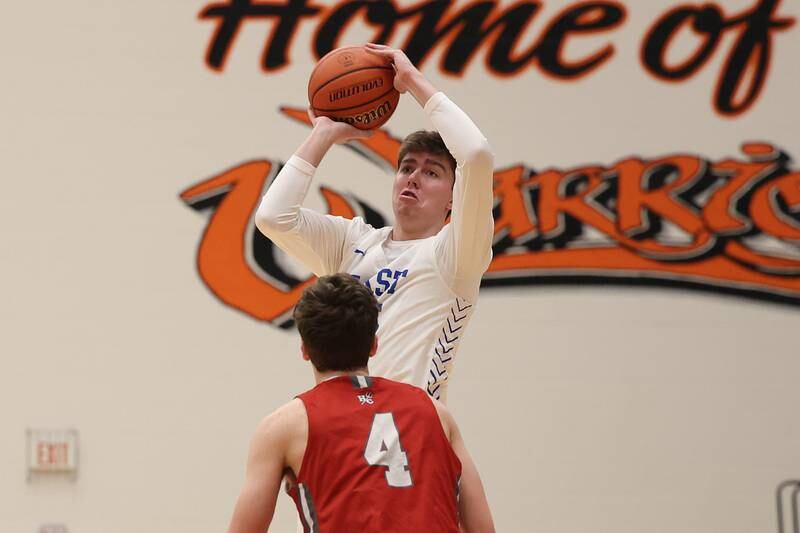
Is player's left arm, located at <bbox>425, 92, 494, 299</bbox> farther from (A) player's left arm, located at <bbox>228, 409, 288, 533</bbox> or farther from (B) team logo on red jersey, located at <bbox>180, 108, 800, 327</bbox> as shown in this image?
(B) team logo on red jersey, located at <bbox>180, 108, 800, 327</bbox>

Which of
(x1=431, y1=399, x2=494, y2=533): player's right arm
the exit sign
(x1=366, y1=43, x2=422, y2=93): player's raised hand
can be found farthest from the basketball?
the exit sign

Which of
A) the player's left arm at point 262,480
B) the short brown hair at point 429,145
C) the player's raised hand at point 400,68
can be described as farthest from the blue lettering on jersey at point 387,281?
the player's left arm at point 262,480

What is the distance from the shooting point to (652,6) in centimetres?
677

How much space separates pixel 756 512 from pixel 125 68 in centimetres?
416

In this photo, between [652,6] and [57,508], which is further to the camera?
[652,6]

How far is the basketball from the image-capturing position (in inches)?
149

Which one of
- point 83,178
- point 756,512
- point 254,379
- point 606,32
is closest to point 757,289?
point 756,512

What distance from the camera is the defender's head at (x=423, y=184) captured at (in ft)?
12.3

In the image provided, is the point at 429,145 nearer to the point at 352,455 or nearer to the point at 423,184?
the point at 423,184

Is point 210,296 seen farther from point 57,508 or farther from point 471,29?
point 471,29

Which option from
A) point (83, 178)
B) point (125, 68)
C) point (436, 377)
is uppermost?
point (125, 68)

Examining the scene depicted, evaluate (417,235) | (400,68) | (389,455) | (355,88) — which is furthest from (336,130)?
(389,455)

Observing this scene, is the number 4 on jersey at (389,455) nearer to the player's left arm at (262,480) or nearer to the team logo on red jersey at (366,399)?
the team logo on red jersey at (366,399)

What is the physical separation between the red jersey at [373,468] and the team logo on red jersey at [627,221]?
3764mm
